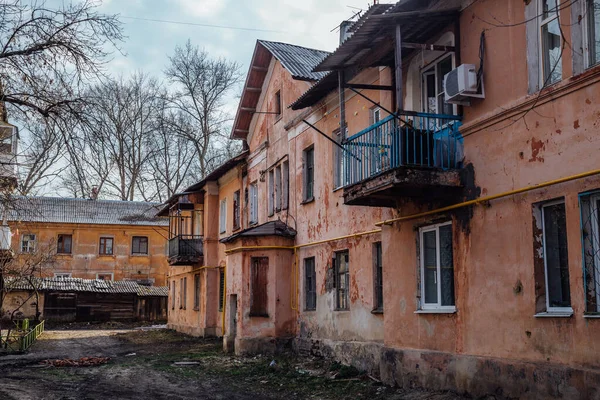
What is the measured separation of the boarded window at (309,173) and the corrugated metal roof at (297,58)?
6.75 ft

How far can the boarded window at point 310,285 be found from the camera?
17.8 meters

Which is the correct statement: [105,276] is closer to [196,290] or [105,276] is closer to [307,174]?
[196,290]

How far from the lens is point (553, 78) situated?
8.72 metres

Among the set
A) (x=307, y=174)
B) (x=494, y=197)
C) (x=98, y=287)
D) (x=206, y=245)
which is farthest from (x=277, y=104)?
(x=98, y=287)

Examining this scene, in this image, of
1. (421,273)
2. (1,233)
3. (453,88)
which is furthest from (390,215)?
(1,233)

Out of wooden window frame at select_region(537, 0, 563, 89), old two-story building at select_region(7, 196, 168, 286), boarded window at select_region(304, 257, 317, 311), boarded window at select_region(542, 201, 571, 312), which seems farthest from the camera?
old two-story building at select_region(7, 196, 168, 286)

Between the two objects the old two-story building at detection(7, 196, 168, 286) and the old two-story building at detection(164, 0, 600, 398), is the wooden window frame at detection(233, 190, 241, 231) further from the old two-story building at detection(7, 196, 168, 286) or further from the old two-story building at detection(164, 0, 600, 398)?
the old two-story building at detection(7, 196, 168, 286)

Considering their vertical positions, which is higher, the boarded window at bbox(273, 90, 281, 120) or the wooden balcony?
the boarded window at bbox(273, 90, 281, 120)

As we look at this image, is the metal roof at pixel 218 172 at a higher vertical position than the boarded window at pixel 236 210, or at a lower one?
higher

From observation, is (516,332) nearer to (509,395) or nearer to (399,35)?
(509,395)

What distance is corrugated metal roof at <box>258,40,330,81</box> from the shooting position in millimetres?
18750

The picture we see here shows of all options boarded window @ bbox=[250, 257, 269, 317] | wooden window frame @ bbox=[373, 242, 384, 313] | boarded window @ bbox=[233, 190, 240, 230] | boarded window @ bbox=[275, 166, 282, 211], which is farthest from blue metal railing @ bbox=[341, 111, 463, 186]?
boarded window @ bbox=[233, 190, 240, 230]

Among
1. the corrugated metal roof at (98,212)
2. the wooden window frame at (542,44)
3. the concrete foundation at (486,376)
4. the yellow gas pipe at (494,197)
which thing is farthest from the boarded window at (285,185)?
the corrugated metal roof at (98,212)

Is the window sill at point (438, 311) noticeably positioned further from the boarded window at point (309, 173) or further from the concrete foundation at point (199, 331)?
the concrete foundation at point (199, 331)
